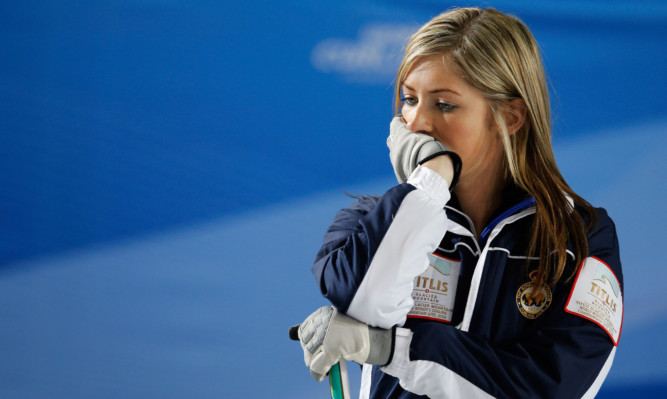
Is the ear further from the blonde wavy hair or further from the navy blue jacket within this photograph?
the navy blue jacket

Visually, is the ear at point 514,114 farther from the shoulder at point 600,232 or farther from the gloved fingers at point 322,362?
the gloved fingers at point 322,362

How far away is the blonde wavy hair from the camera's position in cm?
137

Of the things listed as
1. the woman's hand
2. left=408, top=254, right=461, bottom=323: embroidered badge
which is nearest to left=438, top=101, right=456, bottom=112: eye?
the woman's hand

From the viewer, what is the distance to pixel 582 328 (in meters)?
1.27

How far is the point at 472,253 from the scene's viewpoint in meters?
1.43

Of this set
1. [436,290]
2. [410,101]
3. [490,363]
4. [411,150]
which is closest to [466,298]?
[436,290]

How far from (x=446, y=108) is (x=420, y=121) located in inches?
2.4

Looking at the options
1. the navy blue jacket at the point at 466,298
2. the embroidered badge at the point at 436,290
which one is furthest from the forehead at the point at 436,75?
the embroidered badge at the point at 436,290

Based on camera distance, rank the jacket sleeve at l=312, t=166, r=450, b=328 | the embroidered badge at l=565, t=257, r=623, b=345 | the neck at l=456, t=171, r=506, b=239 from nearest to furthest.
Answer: the jacket sleeve at l=312, t=166, r=450, b=328
the embroidered badge at l=565, t=257, r=623, b=345
the neck at l=456, t=171, r=506, b=239

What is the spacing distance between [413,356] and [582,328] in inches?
12.5

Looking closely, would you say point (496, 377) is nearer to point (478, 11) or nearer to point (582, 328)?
point (582, 328)

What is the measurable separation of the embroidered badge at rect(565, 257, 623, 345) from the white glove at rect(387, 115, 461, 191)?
301mm

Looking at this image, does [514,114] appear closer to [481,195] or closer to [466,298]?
[481,195]

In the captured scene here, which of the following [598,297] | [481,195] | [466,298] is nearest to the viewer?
[598,297]
